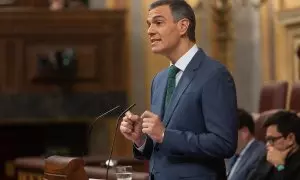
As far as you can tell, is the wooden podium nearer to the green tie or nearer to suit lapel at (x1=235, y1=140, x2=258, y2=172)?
the green tie

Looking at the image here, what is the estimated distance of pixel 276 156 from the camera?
3.30 meters

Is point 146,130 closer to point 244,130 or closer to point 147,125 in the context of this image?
point 147,125

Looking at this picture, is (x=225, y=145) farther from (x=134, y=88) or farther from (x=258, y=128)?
(x=134, y=88)

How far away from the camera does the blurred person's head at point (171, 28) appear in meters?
2.20

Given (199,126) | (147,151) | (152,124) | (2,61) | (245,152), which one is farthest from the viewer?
(2,61)

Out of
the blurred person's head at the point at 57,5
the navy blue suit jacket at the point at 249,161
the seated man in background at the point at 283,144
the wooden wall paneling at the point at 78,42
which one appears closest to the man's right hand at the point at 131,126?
the seated man in background at the point at 283,144

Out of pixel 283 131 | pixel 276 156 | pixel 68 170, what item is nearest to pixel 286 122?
pixel 283 131

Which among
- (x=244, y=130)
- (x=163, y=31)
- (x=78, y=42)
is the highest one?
Result: (x=163, y=31)

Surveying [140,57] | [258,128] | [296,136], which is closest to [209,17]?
[140,57]

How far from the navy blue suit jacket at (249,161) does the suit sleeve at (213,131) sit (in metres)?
1.57

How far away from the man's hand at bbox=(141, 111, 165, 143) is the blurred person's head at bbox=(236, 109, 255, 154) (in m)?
1.84

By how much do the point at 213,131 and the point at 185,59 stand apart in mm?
246

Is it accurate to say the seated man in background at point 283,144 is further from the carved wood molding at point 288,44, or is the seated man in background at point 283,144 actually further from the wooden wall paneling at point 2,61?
the wooden wall paneling at point 2,61

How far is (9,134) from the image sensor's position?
6738mm
